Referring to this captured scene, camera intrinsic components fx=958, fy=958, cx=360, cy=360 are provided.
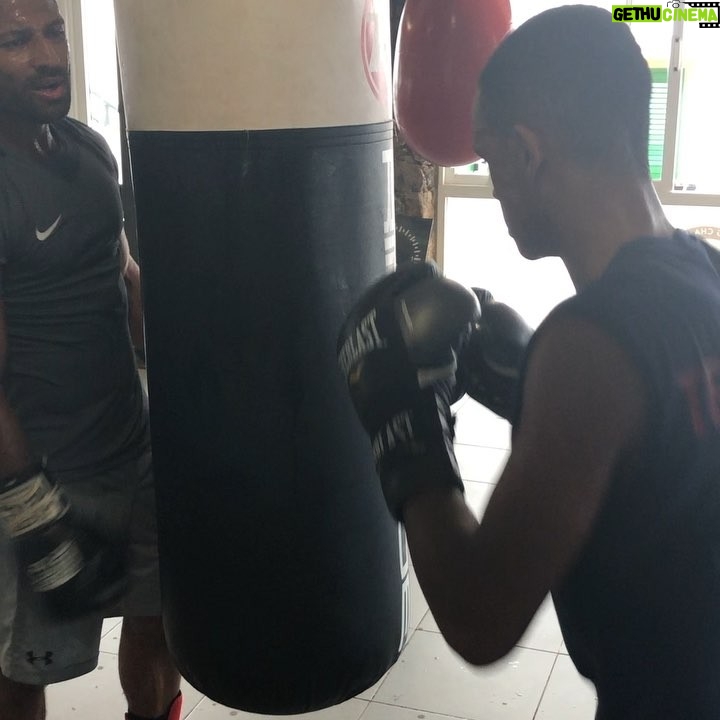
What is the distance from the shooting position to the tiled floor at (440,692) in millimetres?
1965

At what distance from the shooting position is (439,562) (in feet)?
2.91

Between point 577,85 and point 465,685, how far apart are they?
1.49 meters

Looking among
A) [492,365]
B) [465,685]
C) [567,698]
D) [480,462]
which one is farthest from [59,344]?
[480,462]

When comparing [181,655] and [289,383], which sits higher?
[289,383]

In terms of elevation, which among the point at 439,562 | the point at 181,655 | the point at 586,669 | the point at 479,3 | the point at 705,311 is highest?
the point at 479,3

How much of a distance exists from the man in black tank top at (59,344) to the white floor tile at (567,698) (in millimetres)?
852

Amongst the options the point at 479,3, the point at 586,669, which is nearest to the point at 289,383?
the point at 586,669

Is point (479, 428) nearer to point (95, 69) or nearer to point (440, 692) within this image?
point (440, 692)

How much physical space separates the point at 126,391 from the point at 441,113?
2.33 feet

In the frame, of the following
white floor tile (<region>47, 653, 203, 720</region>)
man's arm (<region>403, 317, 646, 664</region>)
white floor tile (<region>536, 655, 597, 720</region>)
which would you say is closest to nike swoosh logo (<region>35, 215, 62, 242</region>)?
man's arm (<region>403, 317, 646, 664</region>)

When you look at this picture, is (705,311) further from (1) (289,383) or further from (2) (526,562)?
(1) (289,383)

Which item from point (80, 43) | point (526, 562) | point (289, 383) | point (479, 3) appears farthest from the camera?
point (80, 43)

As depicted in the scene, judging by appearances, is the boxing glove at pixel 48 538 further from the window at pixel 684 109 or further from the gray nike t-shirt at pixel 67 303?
the window at pixel 684 109

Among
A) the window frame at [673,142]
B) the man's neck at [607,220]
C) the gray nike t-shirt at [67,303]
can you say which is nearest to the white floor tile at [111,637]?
the gray nike t-shirt at [67,303]
